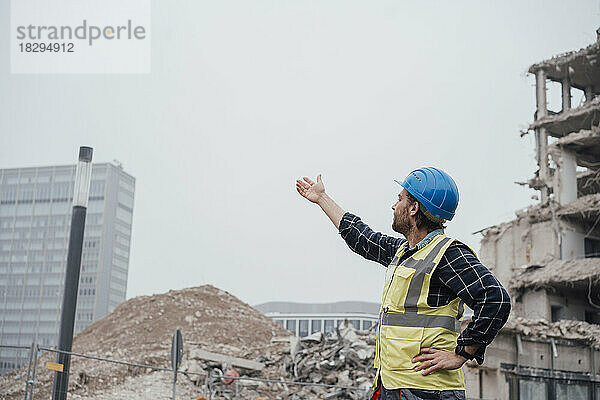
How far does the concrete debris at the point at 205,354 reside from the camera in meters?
15.3

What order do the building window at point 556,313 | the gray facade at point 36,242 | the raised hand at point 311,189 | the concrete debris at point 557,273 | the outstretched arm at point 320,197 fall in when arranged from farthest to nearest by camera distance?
1. the gray facade at point 36,242
2. the building window at point 556,313
3. the concrete debris at point 557,273
4. the raised hand at point 311,189
5. the outstretched arm at point 320,197

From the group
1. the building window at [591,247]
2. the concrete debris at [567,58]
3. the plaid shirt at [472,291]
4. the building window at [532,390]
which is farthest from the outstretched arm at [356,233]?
the concrete debris at [567,58]

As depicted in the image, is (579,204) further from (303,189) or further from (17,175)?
(303,189)

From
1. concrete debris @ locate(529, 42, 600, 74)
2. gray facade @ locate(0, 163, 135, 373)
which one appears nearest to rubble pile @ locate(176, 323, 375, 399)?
gray facade @ locate(0, 163, 135, 373)

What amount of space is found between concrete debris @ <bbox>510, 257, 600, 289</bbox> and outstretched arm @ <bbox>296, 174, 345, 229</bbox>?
77.1ft

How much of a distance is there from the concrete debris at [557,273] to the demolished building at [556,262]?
4 cm

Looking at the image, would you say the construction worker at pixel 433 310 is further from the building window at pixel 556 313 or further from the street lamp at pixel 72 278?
the building window at pixel 556 313

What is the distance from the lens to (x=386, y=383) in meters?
2.45

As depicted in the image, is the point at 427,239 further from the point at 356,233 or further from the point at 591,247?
the point at 591,247

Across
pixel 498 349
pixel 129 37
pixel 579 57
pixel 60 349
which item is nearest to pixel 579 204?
pixel 579 57

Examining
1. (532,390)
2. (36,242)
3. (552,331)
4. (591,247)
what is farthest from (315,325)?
(532,390)

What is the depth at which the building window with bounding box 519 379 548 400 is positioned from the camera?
1409cm

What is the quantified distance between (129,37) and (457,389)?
36.3 ft

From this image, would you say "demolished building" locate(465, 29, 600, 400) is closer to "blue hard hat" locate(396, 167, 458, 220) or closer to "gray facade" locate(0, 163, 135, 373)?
"blue hard hat" locate(396, 167, 458, 220)
